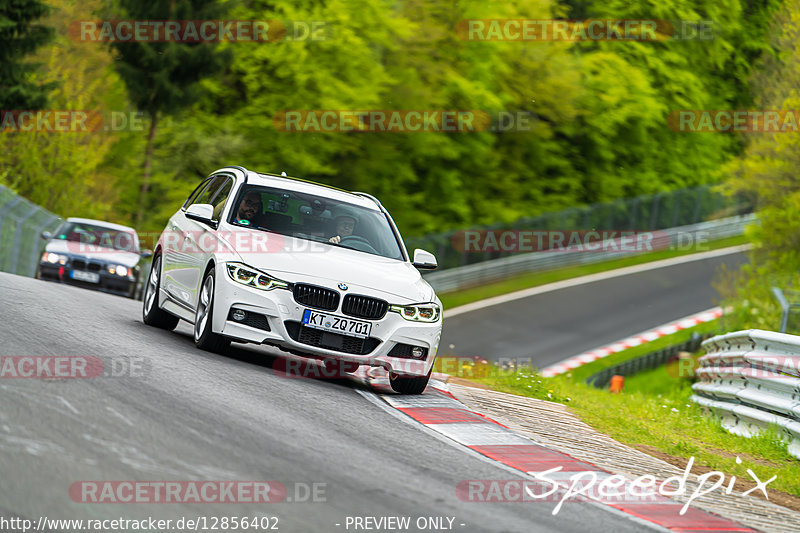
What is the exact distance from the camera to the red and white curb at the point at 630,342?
29.7m

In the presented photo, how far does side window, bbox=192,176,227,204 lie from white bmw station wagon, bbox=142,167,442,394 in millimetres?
283

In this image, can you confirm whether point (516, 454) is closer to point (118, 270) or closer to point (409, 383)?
point (409, 383)

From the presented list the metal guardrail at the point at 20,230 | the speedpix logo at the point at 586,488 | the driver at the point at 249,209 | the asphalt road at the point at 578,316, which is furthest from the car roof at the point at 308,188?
the asphalt road at the point at 578,316

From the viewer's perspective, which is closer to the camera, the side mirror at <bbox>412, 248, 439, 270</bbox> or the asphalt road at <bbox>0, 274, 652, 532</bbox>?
the asphalt road at <bbox>0, 274, 652, 532</bbox>

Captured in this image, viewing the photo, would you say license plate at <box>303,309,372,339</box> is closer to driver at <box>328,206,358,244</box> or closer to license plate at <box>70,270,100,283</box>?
driver at <box>328,206,358,244</box>

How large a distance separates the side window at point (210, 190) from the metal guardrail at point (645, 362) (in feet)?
50.0

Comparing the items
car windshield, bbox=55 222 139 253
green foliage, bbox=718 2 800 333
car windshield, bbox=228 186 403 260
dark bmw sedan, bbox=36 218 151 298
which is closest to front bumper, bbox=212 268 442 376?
car windshield, bbox=228 186 403 260

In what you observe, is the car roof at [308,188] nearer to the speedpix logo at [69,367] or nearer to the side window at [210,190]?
the side window at [210,190]

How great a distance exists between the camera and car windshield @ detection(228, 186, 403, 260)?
1111cm

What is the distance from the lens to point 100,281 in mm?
21875

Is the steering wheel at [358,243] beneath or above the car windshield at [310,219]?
beneath

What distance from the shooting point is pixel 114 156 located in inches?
1850

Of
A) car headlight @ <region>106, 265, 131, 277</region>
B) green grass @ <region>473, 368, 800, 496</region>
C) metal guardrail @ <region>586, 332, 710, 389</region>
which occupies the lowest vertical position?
metal guardrail @ <region>586, 332, 710, 389</region>

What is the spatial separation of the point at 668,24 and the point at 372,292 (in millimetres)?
46325
